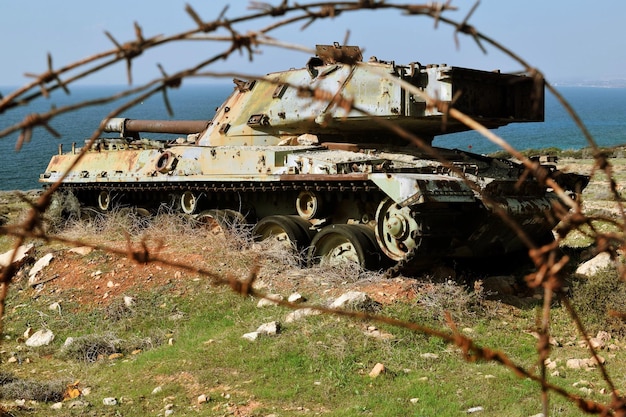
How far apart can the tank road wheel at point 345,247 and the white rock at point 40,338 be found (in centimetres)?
343

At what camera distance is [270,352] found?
22.4 ft

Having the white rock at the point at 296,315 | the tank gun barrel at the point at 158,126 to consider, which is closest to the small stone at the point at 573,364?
the white rock at the point at 296,315

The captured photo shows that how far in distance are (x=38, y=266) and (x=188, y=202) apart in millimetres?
2878

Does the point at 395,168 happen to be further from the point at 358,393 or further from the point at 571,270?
the point at 358,393

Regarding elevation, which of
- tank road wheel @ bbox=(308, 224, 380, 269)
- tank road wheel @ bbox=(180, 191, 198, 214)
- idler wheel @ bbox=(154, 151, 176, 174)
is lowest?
tank road wheel @ bbox=(308, 224, 380, 269)

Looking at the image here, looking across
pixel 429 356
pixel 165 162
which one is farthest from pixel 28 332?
pixel 165 162

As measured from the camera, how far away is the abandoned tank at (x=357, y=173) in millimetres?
8922

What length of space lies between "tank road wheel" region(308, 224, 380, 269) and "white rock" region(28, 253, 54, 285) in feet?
12.3

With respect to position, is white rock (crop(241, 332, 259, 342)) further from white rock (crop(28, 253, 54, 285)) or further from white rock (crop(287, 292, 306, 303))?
white rock (crop(28, 253, 54, 285))

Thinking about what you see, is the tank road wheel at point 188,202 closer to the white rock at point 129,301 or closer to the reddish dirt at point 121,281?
the reddish dirt at point 121,281

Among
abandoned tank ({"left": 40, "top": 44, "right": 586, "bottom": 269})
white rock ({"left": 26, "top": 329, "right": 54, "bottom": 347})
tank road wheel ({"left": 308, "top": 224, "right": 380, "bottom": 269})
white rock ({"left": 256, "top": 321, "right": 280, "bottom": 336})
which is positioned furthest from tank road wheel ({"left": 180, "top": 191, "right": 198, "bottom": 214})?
white rock ({"left": 256, "top": 321, "right": 280, "bottom": 336})

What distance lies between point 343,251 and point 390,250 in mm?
915

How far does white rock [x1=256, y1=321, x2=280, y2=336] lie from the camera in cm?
727

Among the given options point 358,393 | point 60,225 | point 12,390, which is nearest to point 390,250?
point 358,393
